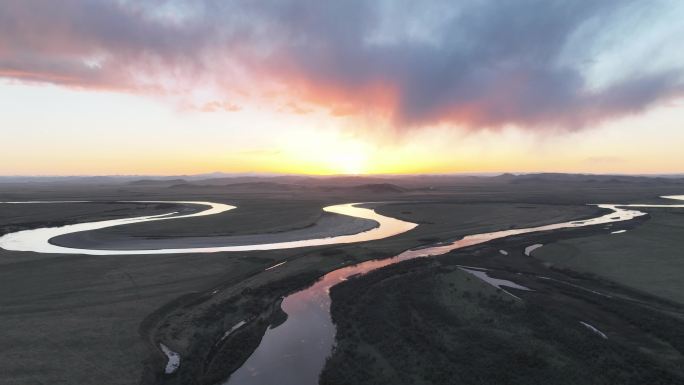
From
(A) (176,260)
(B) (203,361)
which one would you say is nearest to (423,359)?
(B) (203,361)

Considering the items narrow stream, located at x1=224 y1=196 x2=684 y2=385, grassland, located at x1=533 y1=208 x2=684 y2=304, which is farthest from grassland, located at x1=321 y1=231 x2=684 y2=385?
grassland, located at x1=533 y1=208 x2=684 y2=304

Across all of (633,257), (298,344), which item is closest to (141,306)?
(298,344)

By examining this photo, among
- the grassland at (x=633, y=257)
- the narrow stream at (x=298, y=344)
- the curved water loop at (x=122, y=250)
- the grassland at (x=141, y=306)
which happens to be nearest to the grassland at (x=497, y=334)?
the narrow stream at (x=298, y=344)

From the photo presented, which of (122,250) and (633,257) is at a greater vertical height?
(633,257)

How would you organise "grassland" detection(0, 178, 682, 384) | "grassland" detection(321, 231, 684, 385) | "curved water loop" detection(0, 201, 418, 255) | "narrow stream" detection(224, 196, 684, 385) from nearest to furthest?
1. "grassland" detection(321, 231, 684, 385)
2. "narrow stream" detection(224, 196, 684, 385)
3. "grassland" detection(0, 178, 682, 384)
4. "curved water loop" detection(0, 201, 418, 255)

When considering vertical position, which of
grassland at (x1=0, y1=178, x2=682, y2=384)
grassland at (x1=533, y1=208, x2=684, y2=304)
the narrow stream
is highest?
grassland at (x1=533, y1=208, x2=684, y2=304)

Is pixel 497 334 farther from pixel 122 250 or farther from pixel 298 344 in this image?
pixel 122 250

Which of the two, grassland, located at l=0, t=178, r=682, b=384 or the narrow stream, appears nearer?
the narrow stream

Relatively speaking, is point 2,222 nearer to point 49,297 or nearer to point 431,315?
point 49,297

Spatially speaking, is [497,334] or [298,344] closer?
[497,334]

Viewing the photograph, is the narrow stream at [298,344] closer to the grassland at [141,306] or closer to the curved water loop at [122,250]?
the grassland at [141,306]

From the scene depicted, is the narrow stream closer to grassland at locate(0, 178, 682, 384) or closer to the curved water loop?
grassland at locate(0, 178, 682, 384)
